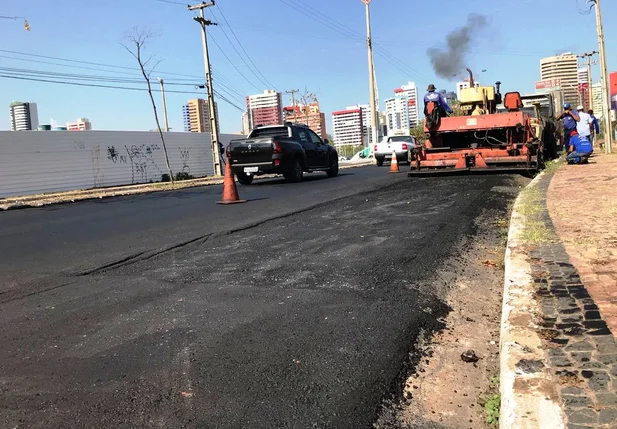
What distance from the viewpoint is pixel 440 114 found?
48.2 ft

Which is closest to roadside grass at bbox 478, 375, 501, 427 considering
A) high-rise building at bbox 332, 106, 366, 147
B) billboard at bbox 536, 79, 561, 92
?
billboard at bbox 536, 79, 561, 92

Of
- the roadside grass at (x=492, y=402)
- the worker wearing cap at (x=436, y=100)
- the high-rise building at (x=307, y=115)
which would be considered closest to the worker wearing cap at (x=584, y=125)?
the worker wearing cap at (x=436, y=100)

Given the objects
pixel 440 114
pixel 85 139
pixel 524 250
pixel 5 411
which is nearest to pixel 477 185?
pixel 440 114

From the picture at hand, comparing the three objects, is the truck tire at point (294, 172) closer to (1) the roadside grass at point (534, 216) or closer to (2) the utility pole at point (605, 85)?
(1) the roadside grass at point (534, 216)

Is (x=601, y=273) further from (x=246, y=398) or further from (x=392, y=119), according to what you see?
(x=392, y=119)

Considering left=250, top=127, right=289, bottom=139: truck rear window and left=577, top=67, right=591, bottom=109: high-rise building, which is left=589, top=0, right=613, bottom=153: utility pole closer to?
left=250, top=127, right=289, bottom=139: truck rear window

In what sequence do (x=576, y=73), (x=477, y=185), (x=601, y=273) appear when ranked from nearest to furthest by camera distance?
(x=601, y=273)
(x=477, y=185)
(x=576, y=73)

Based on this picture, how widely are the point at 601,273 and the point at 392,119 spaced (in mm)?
116810

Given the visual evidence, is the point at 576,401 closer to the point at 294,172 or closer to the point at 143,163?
the point at 294,172

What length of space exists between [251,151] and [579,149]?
33.6ft

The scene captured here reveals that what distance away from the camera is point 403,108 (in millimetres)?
115062

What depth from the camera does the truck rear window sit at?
56.4 ft

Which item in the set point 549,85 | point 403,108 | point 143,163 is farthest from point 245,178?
point 403,108

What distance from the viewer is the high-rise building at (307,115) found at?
3112 inches
